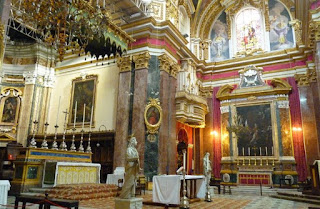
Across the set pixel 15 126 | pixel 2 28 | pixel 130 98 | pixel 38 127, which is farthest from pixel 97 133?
pixel 2 28

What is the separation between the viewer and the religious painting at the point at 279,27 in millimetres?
15117

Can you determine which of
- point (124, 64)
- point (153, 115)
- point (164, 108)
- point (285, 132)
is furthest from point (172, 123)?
point (285, 132)

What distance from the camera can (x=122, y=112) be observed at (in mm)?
11602

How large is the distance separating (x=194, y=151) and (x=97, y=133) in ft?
19.4

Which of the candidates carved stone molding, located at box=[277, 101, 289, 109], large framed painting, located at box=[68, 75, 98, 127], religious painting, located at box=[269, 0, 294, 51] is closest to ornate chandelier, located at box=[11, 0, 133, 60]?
large framed painting, located at box=[68, 75, 98, 127]

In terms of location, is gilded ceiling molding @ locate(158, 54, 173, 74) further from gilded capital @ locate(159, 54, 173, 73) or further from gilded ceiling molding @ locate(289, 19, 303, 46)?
gilded ceiling molding @ locate(289, 19, 303, 46)

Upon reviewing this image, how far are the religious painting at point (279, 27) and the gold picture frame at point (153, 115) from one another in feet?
27.3

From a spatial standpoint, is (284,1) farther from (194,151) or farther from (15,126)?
(15,126)

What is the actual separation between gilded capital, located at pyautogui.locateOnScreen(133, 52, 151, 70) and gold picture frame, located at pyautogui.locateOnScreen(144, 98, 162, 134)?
5.11ft

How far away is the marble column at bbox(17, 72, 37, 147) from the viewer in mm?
13389

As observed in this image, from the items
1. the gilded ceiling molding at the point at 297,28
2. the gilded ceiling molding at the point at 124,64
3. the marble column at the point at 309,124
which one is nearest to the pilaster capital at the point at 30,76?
the gilded ceiling molding at the point at 124,64

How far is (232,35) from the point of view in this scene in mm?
16703

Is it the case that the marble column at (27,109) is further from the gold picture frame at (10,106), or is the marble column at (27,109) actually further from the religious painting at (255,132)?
the religious painting at (255,132)

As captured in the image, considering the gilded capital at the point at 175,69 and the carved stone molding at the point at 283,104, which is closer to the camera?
the gilded capital at the point at 175,69
